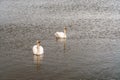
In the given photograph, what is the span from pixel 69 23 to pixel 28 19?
17.4ft

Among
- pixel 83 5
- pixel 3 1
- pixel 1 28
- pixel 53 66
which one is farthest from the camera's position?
pixel 3 1

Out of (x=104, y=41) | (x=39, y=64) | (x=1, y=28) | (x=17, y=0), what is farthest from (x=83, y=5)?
(x=39, y=64)

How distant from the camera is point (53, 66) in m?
23.7

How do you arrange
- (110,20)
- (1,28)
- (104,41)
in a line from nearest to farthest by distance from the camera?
(104,41) < (1,28) < (110,20)

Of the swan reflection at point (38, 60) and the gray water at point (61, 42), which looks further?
the swan reflection at point (38, 60)

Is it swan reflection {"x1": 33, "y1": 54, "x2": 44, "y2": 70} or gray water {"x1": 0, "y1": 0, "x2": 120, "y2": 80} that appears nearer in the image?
gray water {"x1": 0, "y1": 0, "x2": 120, "y2": 80}

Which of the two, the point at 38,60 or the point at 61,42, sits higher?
the point at 61,42

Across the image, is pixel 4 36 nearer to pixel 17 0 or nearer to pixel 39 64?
pixel 39 64

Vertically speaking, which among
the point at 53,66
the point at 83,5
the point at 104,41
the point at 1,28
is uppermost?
the point at 83,5

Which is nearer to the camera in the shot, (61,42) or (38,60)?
(38,60)

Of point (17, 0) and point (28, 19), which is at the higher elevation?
point (17, 0)

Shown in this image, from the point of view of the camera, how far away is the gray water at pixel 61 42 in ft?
74.1

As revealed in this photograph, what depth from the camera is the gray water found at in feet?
74.1

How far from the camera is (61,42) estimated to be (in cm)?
3034
